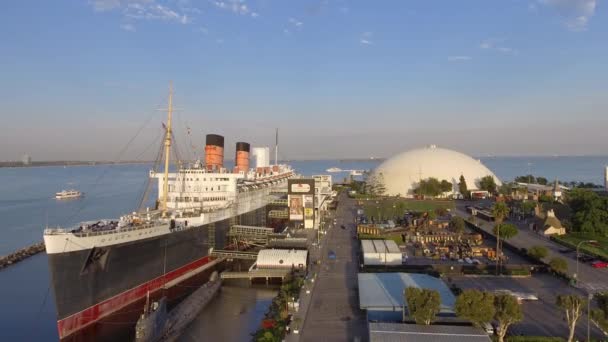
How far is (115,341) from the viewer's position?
65.7 ft

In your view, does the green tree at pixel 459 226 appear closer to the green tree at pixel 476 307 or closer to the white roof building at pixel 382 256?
the white roof building at pixel 382 256

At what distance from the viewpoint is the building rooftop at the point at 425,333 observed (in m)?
14.1

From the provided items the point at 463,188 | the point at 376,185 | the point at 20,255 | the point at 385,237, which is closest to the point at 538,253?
the point at 385,237

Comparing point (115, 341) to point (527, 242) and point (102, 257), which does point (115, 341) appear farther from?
point (527, 242)

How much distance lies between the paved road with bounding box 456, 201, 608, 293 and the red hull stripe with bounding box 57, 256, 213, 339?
2356 centimetres

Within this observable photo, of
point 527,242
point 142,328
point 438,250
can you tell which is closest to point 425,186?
point 527,242

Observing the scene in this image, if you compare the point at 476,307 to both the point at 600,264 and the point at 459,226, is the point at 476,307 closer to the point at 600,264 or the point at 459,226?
the point at 600,264

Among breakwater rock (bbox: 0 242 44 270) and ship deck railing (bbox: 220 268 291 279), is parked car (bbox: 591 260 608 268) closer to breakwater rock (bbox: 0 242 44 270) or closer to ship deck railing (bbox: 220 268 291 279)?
ship deck railing (bbox: 220 268 291 279)

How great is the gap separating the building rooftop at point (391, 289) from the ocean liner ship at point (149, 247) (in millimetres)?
11432

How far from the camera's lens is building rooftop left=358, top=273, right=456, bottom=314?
18.3 metres

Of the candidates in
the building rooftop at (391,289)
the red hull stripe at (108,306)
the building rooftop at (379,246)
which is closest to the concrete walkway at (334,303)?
the building rooftop at (391,289)

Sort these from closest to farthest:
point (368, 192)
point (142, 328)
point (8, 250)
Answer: point (142, 328)
point (8, 250)
point (368, 192)

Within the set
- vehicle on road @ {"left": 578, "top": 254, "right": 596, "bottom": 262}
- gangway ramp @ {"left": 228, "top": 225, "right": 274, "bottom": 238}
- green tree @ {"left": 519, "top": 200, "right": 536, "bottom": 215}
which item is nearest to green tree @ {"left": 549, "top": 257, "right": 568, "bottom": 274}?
vehicle on road @ {"left": 578, "top": 254, "right": 596, "bottom": 262}

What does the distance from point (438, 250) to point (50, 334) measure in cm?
2494
